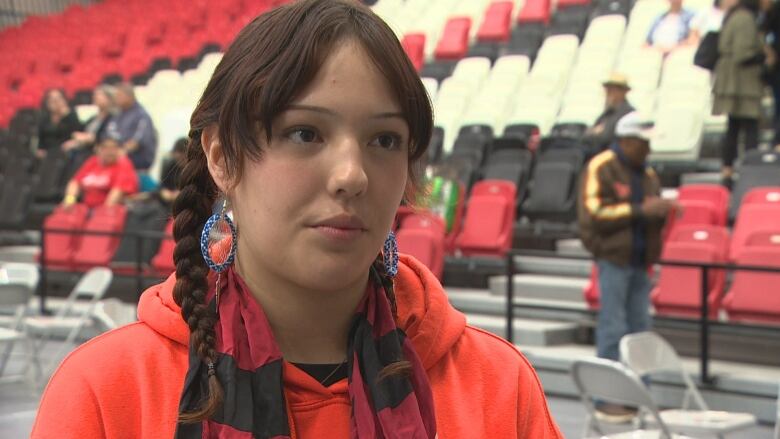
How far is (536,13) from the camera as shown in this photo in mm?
12758

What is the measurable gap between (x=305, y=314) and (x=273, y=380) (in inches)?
2.9

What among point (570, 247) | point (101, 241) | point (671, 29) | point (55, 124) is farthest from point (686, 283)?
point (55, 124)

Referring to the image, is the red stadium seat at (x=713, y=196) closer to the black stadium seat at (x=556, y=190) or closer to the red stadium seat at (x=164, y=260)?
the black stadium seat at (x=556, y=190)

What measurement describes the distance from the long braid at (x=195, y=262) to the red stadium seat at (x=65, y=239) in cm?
866

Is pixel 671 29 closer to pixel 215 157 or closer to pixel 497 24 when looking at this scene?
pixel 497 24

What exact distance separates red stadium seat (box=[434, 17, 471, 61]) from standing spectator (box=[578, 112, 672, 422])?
7520mm

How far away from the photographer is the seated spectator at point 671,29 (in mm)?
9602

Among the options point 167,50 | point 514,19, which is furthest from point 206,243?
point 167,50

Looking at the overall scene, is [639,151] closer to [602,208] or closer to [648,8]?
[602,208]

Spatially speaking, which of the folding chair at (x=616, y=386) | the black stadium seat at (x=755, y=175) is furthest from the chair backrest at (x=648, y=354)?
the black stadium seat at (x=755, y=175)

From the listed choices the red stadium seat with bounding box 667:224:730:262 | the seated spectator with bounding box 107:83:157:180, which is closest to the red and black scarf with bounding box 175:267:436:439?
the red stadium seat with bounding box 667:224:730:262

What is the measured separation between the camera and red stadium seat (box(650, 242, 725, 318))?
6184mm

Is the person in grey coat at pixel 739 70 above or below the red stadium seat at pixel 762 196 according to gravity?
above

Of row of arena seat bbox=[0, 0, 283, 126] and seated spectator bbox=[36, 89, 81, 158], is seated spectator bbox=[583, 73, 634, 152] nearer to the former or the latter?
seated spectator bbox=[36, 89, 81, 158]
